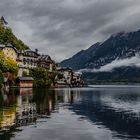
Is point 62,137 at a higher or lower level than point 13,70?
lower

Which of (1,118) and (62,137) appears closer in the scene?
(62,137)

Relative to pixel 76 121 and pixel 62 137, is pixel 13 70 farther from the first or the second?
pixel 62 137

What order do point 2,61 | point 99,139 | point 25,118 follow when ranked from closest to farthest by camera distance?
point 99,139, point 25,118, point 2,61

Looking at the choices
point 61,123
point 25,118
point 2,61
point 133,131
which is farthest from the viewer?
point 2,61

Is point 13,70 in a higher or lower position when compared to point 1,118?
higher

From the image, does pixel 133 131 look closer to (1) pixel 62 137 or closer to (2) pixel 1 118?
(1) pixel 62 137

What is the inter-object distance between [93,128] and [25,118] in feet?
36.3

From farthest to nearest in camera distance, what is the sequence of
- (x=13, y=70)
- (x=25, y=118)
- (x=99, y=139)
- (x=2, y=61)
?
(x=13, y=70) < (x=2, y=61) < (x=25, y=118) < (x=99, y=139)

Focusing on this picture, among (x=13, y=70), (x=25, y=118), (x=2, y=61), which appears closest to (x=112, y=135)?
(x=25, y=118)

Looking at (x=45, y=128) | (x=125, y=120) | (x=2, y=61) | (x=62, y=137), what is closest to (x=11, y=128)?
(x=45, y=128)

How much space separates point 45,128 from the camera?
4194 cm

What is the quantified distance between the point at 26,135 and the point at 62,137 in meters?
3.40

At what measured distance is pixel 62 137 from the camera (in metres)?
36.5

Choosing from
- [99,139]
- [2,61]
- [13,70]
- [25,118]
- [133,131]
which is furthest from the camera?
[13,70]
